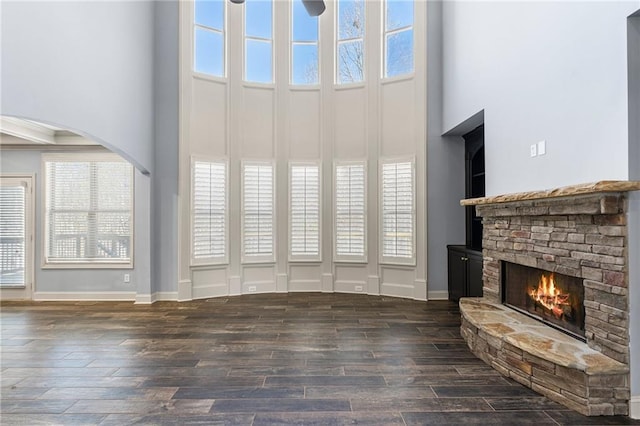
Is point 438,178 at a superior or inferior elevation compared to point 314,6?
inferior

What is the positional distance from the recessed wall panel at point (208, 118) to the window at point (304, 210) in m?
1.27

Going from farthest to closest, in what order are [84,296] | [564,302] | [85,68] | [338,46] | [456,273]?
[338,46], [84,296], [456,273], [85,68], [564,302]

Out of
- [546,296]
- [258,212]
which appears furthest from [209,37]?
[546,296]

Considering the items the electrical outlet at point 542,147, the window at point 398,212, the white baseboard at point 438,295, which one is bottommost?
the white baseboard at point 438,295

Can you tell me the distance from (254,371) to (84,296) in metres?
4.23

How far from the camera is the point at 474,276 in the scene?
5.36 m

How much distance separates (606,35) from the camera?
2.77 m

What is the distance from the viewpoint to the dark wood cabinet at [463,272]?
17.3 ft

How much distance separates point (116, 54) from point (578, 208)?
5.32m

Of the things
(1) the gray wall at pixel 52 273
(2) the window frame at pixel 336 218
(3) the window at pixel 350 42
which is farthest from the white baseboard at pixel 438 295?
(1) the gray wall at pixel 52 273

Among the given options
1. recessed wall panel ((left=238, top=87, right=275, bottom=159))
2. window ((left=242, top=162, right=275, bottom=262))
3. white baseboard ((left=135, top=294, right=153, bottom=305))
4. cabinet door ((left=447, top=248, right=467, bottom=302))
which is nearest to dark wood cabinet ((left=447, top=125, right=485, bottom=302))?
cabinet door ((left=447, top=248, right=467, bottom=302))

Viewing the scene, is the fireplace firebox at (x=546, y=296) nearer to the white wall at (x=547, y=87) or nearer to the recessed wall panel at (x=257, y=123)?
the white wall at (x=547, y=87)

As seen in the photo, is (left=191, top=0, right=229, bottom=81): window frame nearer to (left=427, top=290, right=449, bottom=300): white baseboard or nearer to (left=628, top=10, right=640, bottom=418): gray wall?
(left=427, top=290, right=449, bottom=300): white baseboard

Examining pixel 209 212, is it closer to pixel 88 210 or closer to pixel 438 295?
pixel 88 210
